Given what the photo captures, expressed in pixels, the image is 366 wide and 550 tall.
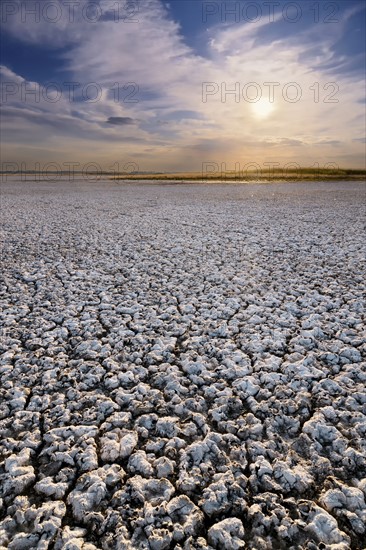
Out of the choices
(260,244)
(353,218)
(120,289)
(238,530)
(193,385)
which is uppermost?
(353,218)

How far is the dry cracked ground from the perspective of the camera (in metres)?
1.93

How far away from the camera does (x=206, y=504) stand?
6.61 ft

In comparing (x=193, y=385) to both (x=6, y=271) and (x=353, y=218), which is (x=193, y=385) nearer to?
(x=6, y=271)

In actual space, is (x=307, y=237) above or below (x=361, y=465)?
above

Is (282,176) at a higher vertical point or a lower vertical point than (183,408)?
higher

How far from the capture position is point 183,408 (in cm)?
283

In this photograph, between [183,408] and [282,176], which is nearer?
[183,408]

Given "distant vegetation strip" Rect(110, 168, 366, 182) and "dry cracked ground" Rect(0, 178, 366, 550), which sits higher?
"distant vegetation strip" Rect(110, 168, 366, 182)

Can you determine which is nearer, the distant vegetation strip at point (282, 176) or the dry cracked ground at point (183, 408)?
the dry cracked ground at point (183, 408)

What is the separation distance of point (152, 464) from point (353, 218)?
1243cm

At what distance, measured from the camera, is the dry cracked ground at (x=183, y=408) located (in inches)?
75.8

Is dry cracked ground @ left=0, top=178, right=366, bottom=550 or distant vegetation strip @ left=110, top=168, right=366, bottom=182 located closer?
dry cracked ground @ left=0, top=178, right=366, bottom=550

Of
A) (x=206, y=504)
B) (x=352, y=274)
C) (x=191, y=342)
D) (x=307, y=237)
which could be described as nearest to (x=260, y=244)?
(x=307, y=237)

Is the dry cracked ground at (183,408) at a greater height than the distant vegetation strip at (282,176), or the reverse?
the distant vegetation strip at (282,176)
